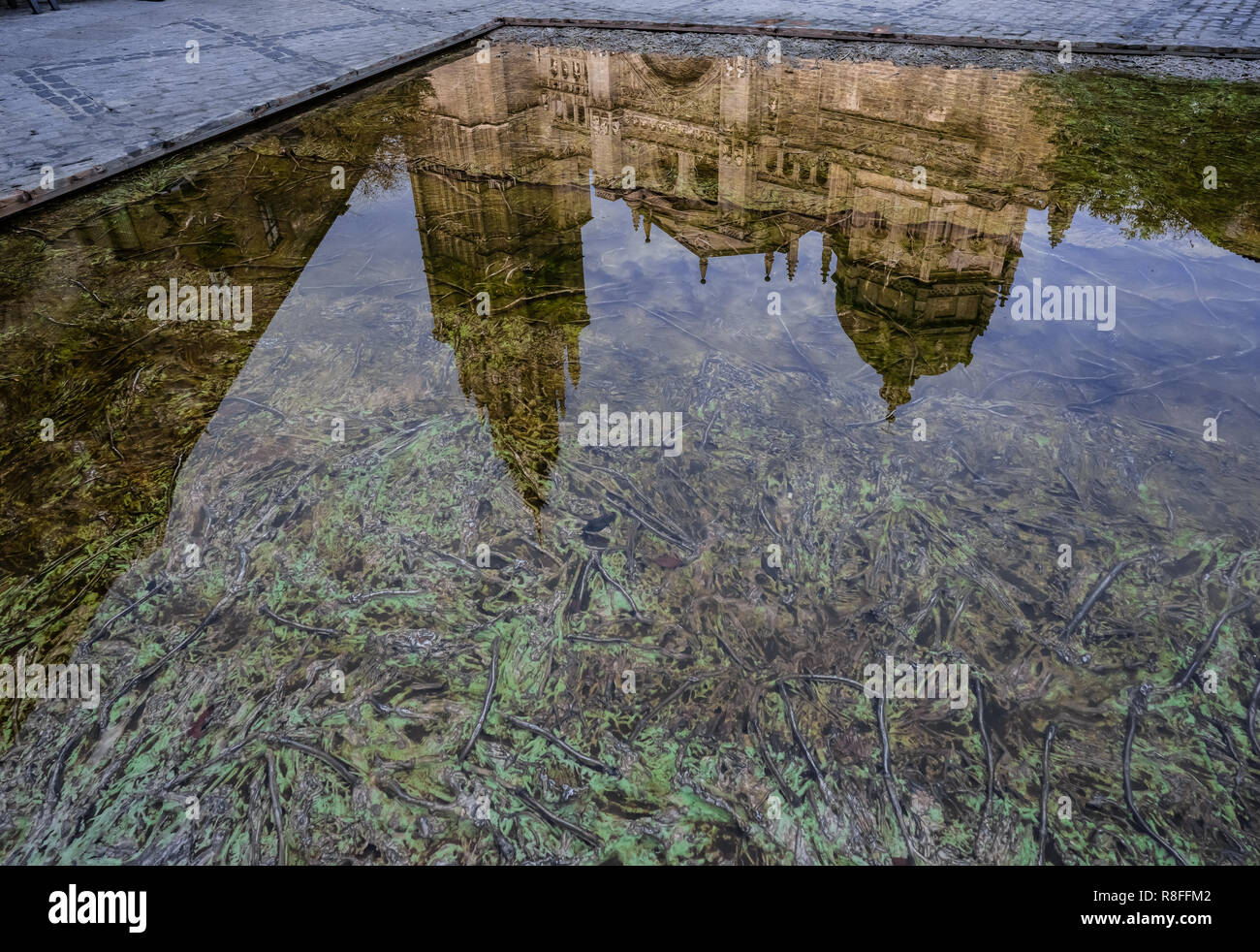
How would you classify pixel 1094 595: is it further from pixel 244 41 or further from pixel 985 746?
pixel 244 41

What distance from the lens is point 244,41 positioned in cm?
1711

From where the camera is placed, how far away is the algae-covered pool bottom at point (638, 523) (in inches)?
130

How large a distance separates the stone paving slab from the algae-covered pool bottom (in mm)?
2479

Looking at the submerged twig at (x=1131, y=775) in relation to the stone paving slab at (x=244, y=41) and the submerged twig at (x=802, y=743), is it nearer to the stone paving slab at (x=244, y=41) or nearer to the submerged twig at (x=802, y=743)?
the submerged twig at (x=802, y=743)

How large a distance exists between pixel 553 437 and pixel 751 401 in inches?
68.7

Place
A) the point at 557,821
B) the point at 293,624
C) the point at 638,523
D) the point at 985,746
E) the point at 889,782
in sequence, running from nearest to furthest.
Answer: the point at 557,821 < the point at 889,782 < the point at 985,746 < the point at 293,624 < the point at 638,523

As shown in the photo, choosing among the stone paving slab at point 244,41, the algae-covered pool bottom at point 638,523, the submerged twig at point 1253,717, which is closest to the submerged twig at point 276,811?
the algae-covered pool bottom at point 638,523

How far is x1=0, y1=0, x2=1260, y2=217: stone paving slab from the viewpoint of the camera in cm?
1077

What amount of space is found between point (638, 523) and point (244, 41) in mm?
19521

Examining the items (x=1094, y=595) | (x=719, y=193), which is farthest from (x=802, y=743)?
(x=719, y=193)

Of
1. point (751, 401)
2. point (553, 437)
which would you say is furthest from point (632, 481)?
point (751, 401)

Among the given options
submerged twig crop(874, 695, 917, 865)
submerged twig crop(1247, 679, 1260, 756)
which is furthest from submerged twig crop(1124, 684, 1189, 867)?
submerged twig crop(874, 695, 917, 865)

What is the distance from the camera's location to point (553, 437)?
18.2 ft

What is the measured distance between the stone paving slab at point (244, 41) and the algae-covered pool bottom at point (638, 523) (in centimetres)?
248
